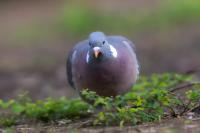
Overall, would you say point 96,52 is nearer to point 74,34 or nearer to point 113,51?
point 113,51

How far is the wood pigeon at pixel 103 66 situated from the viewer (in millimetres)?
5484

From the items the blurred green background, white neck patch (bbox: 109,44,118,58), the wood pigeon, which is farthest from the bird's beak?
the blurred green background

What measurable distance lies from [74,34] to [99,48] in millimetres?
6024

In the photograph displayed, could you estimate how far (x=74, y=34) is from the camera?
449 inches

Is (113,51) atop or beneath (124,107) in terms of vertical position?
atop

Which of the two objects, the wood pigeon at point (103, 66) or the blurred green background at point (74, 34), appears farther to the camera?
the blurred green background at point (74, 34)

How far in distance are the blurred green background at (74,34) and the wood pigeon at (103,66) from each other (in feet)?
6.55

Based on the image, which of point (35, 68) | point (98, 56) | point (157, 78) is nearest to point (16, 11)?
point (35, 68)

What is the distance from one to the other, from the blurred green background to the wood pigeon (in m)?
2.00

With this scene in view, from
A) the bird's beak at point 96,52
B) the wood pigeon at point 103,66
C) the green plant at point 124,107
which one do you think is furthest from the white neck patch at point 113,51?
the green plant at point 124,107

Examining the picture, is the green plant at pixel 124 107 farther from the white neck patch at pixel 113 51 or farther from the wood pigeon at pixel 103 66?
the white neck patch at pixel 113 51

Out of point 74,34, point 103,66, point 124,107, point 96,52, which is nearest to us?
point 124,107

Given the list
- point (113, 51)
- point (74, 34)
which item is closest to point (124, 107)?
point (113, 51)

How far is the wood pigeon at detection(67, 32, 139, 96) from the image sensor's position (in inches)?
216
